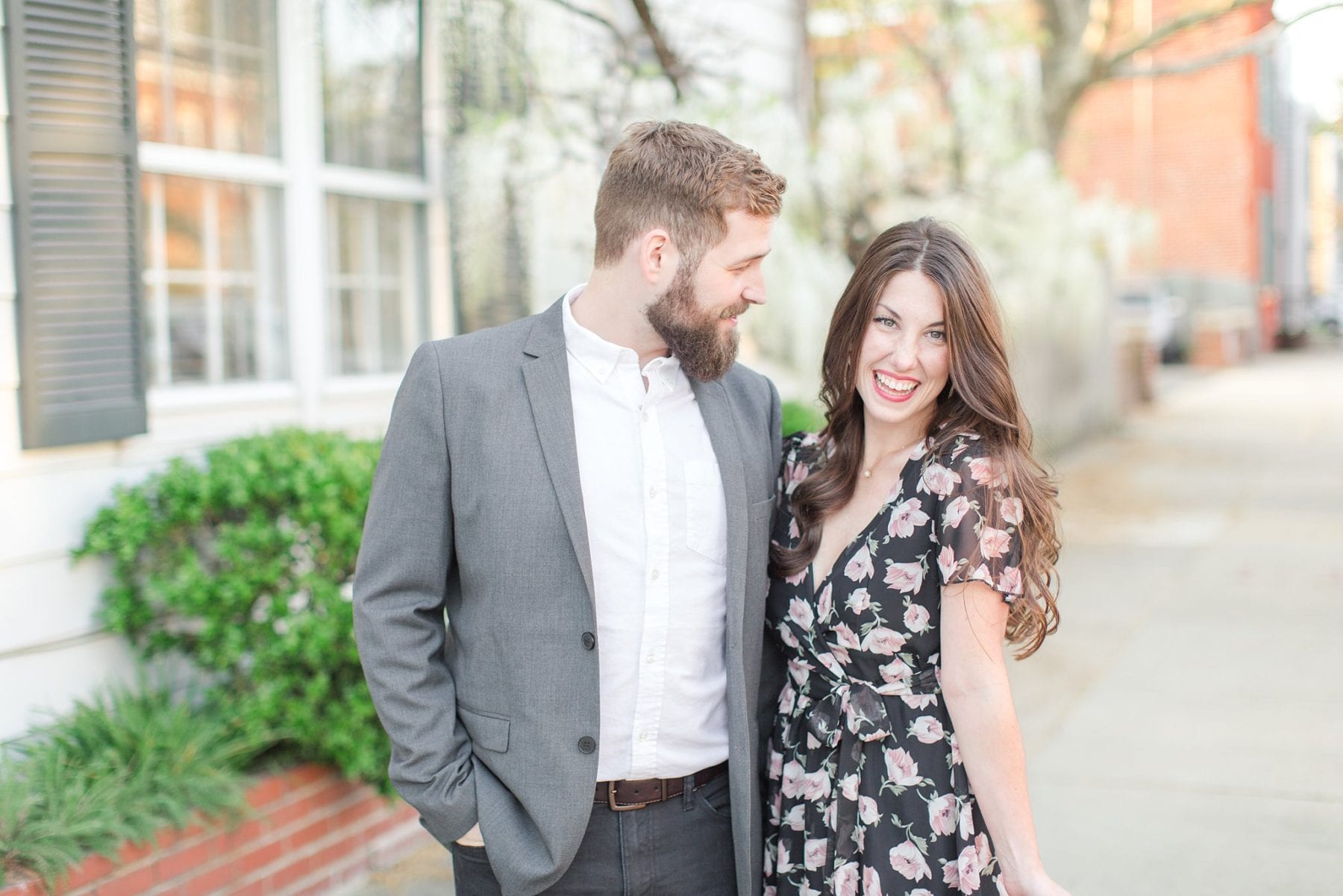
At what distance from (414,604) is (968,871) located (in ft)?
3.63

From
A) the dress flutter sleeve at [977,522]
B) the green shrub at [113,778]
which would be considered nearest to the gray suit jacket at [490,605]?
the dress flutter sleeve at [977,522]

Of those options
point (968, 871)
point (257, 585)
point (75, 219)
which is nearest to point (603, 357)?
point (968, 871)

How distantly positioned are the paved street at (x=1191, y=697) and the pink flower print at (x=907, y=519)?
2229mm

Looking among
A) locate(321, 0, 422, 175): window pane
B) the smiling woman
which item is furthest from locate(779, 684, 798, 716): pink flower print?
locate(321, 0, 422, 175): window pane

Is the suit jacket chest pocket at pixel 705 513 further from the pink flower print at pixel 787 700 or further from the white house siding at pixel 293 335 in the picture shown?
the white house siding at pixel 293 335

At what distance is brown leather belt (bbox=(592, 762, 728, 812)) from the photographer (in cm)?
226

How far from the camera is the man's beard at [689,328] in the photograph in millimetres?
2254

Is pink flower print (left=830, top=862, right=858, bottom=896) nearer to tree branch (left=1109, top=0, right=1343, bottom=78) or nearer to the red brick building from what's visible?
tree branch (left=1109, top=0, right=1343, bottom=78)

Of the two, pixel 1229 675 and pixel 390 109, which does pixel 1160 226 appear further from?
pixel 390 109

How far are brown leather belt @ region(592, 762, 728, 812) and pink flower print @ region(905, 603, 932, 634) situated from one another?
512mm

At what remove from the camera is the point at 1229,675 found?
235 inches

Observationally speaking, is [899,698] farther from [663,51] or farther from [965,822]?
[663,51]

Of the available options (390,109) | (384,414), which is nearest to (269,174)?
(390,109)

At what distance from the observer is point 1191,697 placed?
569 cm
